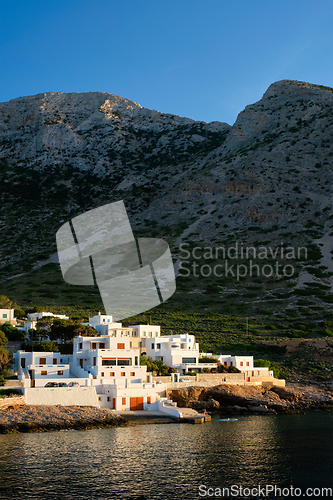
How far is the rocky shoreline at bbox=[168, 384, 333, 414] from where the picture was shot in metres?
50.2

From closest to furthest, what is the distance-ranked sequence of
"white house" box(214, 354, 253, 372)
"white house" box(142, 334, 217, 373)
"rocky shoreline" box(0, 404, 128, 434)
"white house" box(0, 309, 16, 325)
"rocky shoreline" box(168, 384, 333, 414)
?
"rocky shoreline" box(0, 404, 128, 434) < "rocky shoreline" box(168, 384, 333, 414) < "white house" box(142, 334, 217, 373) < "white house" box(214, 354, 253, 372) < "white house" box(0, 309, 16, 325)

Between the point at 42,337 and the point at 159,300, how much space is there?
39.4m

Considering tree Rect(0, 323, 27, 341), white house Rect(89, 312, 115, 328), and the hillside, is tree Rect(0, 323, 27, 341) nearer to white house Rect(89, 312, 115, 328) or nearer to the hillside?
white house Rect(89, 312, 115, 328)

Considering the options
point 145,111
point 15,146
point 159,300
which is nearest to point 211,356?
point 159,300

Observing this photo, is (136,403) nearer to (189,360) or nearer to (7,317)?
(189,360)

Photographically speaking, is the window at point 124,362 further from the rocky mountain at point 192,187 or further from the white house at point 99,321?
the rocky mountain at point 192,187

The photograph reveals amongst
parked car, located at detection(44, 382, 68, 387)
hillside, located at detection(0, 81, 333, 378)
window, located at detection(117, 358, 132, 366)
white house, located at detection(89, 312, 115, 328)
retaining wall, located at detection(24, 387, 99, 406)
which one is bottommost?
retaining wall, located at detection(24, 387, 99, 406)

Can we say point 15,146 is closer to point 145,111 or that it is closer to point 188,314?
point 145,111

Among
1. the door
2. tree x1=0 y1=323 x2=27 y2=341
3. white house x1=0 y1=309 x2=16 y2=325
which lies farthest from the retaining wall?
white house x1=0 y1=309 x2=16 y2=325

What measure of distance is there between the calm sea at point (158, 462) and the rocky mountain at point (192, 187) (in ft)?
175

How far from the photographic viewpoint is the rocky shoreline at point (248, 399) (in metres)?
50.2

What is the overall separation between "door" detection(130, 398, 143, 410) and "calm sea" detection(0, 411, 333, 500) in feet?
19.7

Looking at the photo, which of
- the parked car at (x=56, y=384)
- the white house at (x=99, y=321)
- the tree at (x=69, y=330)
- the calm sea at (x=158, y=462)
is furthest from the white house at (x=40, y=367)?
the white house at (x=99, y=321)

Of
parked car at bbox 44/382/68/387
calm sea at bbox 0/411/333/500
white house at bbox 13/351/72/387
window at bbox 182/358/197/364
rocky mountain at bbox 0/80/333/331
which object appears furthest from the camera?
rocky mountain at bbox 0/80/333/331
